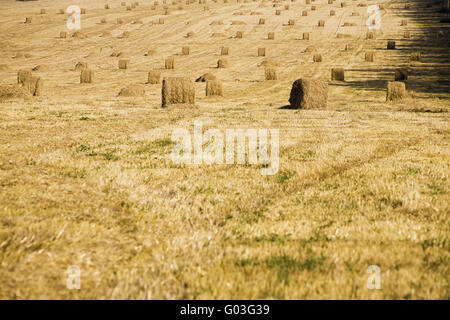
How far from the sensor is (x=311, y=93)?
19406 mm

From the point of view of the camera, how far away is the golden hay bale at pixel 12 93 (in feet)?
62.5

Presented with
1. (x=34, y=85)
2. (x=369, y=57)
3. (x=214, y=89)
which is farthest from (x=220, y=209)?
(x=369, y=57)

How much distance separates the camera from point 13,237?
4.08 meters

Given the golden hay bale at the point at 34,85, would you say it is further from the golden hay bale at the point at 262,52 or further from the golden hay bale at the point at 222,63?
the golden hay bale at the point at 262,52

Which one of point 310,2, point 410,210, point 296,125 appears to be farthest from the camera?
point 310,2

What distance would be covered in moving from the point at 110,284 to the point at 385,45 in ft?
147

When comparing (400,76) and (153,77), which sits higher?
(153,77)

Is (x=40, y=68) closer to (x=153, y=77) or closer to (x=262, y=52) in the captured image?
(x=153, y=77)

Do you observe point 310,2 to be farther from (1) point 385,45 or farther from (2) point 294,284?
(2) point 294,284

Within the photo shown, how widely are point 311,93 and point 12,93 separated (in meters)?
14.8

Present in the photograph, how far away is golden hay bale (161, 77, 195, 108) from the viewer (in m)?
19.0

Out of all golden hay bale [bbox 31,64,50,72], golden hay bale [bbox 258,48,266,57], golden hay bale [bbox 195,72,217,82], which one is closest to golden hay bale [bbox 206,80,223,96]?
golden hay bale [bbox 195,72,217,82]

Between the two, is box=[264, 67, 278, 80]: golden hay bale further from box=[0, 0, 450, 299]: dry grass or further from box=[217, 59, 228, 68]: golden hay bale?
box=[0, 0, 450, 299]: dry grass

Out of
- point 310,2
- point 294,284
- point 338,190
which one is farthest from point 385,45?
point 294,284
